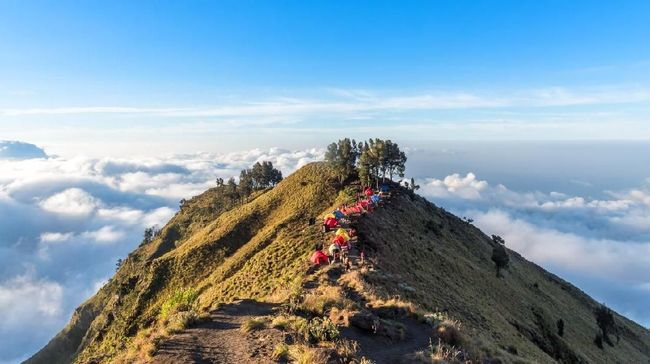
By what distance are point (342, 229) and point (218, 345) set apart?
35.6 m

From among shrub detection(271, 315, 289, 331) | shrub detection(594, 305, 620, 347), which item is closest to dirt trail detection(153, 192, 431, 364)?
shrub detection(271, 315, 289, 331)

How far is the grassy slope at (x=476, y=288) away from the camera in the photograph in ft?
144

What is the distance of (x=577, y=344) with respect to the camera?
67.1 meters

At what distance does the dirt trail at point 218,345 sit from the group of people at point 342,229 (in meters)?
21.7

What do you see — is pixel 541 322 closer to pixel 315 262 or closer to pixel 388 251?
pixel 388 251

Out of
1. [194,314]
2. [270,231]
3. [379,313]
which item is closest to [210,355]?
[194,314]

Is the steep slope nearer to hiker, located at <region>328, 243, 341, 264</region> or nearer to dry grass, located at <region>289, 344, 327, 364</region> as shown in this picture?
hiker, located at <region>328, 243, 341, 264</region>

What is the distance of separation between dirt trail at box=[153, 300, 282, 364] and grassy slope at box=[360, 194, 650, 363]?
1677cm

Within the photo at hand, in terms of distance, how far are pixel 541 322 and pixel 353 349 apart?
198 ft

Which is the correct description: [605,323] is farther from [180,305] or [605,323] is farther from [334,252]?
[180,305]

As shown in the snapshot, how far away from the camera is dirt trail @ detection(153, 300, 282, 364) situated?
1834 centimetres

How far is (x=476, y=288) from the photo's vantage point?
61.8 m

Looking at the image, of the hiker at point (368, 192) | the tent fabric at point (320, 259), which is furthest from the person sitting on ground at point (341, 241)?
the hiker at point (368, 192)

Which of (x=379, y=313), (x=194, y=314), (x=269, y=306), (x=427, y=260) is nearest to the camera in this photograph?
(x=194, y=314)
